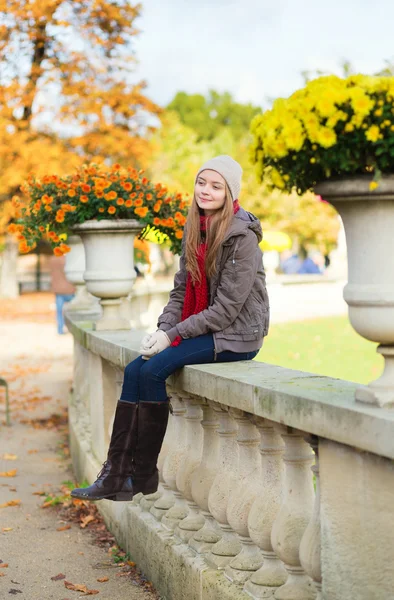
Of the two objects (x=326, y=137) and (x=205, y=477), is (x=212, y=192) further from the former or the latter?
(x=326, y=137)

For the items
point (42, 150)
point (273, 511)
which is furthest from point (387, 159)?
point (42, 150)

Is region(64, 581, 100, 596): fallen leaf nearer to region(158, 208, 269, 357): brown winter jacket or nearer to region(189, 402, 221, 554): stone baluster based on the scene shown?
region(189, 402, 221, 554): stone baluster

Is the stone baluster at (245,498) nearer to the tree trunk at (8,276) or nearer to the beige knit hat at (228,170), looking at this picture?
the beige knit hat at (228,170)

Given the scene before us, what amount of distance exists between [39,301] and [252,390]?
32805mm

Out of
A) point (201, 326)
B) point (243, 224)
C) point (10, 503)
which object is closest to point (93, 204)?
point (10, 503)

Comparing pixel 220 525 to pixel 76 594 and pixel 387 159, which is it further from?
pixel 387 159

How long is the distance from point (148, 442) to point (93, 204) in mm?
2702

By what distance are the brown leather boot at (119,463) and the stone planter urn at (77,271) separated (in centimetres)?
577

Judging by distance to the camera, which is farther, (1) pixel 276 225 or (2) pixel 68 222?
(1) pixel 276 225

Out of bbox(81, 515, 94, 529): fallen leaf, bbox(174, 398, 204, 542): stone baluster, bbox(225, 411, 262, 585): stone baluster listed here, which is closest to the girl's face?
bbox(174, 398, 204, 542): stone baluster

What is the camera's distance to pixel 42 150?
24406 millimetres

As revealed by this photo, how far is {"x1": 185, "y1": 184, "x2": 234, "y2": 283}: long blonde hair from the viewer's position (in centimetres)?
406

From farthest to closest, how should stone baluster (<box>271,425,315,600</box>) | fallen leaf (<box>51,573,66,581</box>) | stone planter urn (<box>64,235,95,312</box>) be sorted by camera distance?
stone planter urn (<box>64,235,95,312</box>), fallen leaf (<box>51,573,66,581</box>), stone baluster (<box>271,425,315,600</box>)

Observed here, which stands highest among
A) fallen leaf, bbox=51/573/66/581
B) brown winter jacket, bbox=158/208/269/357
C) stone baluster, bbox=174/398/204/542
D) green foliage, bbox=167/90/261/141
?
green foliage, bbox=167/90/261/141
